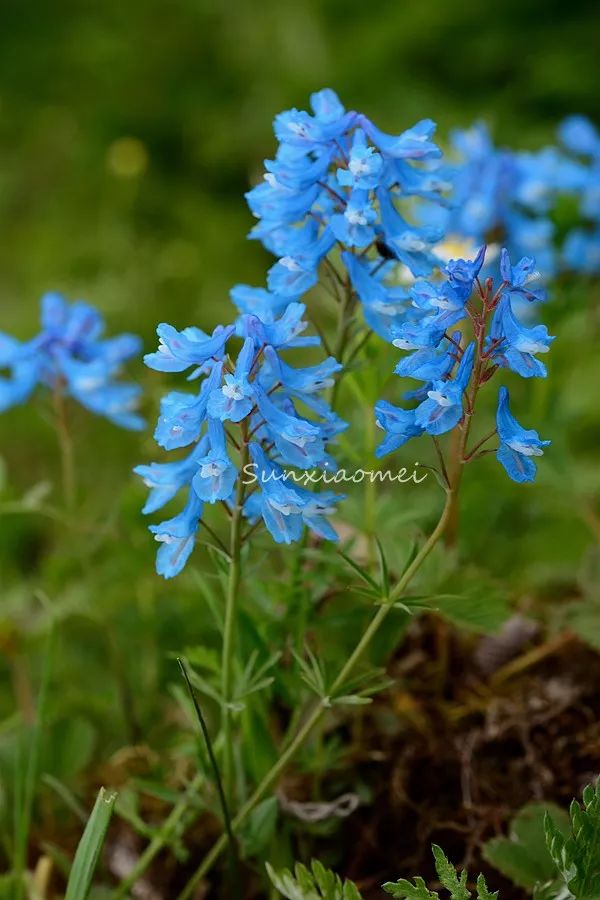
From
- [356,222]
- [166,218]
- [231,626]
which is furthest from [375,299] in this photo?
[166,218]

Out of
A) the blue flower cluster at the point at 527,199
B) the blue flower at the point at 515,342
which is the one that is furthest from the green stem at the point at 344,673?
the blue flower cluster at the point at 527,199

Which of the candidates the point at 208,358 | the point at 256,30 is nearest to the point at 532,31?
the point at 256,30

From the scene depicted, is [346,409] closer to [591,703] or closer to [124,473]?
[591,703]

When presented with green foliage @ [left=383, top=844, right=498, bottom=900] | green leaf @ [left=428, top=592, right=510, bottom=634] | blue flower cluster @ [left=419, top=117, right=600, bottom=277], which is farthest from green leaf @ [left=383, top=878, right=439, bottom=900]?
blue flower cluster @ [left=419, top=117, right=600, bottom=277]

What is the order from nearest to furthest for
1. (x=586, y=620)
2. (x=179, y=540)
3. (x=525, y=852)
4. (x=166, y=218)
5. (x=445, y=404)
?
(x=445, y=404) → (x=179, y=540) → (x=525, y=852) → (x=586, y=620) → (x=166, y=218)

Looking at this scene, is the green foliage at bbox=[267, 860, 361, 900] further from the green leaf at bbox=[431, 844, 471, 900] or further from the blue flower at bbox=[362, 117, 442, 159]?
the blue flower at bbox=[362, 117, 442, 159]

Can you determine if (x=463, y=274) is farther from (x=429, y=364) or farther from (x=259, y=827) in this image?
(x=259, y=827)
